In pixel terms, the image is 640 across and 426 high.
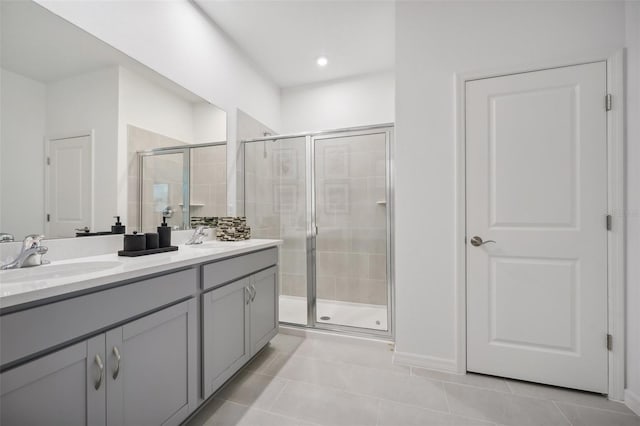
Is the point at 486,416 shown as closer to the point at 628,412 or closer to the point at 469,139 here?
the point at 628,412

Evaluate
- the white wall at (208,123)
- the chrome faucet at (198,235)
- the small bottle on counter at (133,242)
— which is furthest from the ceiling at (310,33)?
the small bottle on counter at (133,242)

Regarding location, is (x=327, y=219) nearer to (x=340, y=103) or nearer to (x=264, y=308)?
(x=264, y=308)

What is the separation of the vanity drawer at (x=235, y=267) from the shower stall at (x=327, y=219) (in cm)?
65

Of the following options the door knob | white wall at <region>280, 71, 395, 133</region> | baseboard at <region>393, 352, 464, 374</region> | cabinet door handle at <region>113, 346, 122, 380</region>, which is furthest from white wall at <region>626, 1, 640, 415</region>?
cabinet door handle at <region>113, 346, 122, 380</region>

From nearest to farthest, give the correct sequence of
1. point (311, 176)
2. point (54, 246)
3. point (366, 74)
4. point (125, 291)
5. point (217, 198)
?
point (125, 291)
point (54, 246)
point (217, 198)
point (311, 176)
point (366, 74)

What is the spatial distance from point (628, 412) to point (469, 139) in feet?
5.83

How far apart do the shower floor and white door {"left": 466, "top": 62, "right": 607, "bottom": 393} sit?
0.88m

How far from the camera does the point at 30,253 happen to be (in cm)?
117

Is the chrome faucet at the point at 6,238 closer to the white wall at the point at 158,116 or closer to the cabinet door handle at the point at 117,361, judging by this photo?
the white wall at the point at 158,116

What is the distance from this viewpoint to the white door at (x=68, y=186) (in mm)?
1350

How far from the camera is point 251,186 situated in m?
2.89

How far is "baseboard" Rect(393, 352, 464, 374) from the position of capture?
196 cm

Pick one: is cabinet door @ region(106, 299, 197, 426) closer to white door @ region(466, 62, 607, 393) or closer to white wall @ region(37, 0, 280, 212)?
white wall @ region(37, 0, 280, 212)

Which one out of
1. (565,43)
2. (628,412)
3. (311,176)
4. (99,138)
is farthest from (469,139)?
(99,138)
